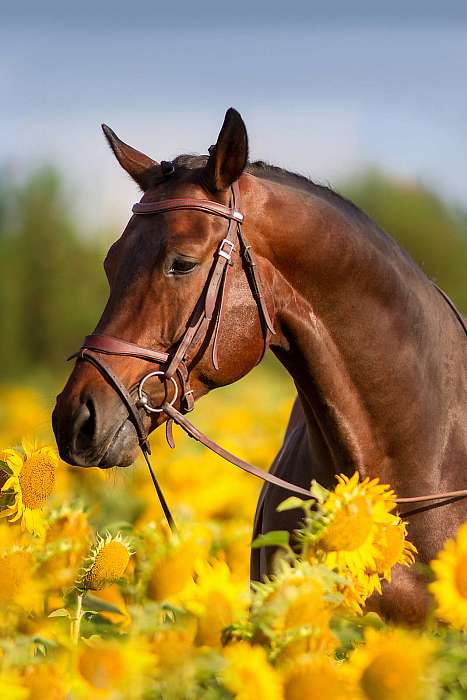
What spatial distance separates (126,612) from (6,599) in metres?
0.26

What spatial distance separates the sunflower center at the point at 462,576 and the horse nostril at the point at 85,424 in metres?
1.26

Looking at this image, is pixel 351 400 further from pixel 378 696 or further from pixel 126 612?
pixel 378 696

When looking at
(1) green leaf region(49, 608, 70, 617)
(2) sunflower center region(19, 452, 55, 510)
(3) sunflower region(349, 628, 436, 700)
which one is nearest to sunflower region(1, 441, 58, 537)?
(2) sunflower center region(19, 452, 55, 510)

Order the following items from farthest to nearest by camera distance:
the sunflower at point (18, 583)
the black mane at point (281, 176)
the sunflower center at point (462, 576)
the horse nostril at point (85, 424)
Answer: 1. the black mane at point (281, 176)
2. the horse nostril at point (85, 424)
3. the sunflower center at point (462, 576)
4. the sunflower at point (18, 583)

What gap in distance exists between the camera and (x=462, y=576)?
2070 mm

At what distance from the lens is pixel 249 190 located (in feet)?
11.0

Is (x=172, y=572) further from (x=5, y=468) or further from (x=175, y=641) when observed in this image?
(x=5, y=468)

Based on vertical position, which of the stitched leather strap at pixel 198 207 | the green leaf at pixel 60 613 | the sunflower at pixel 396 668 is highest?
the stitched leather strap at pixel 198 207

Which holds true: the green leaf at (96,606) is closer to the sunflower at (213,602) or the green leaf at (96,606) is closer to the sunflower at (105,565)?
the sunflower at (105,565)

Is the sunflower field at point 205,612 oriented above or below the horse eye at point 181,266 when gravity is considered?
below

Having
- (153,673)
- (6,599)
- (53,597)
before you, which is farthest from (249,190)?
(153,673)

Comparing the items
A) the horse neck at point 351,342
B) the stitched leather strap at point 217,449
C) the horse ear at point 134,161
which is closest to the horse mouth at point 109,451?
the stitched leather strap at point 217,449

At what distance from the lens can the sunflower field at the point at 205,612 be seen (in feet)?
5.32

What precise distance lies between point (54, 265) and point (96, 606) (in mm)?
20855
